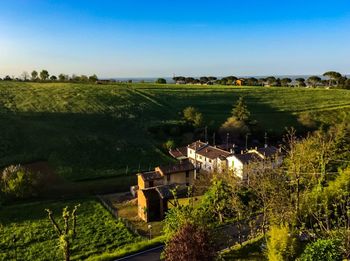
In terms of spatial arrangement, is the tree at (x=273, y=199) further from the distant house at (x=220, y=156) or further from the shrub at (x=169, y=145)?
the shrub at (x=169, y=145)

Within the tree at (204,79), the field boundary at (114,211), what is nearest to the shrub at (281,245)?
the field boundary at (114,211)

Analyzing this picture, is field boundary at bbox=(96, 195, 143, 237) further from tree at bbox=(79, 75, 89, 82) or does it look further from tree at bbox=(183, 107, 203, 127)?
tree at bbox=(79, 75, 89, 82)

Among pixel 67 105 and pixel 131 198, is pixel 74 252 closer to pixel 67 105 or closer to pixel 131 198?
pixel 131 198

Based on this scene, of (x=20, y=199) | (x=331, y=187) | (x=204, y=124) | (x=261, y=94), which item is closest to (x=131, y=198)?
(x=20, y=199)

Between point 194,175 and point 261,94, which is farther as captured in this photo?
point 261,94

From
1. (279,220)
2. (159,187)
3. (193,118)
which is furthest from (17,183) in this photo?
(193,118)
